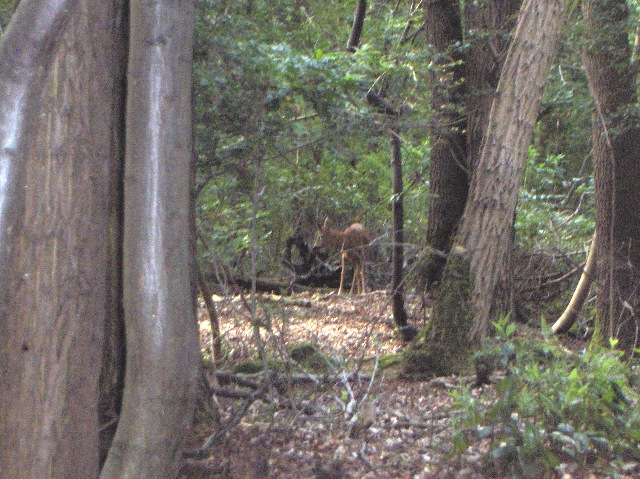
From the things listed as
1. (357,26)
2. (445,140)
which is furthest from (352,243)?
(357,26)

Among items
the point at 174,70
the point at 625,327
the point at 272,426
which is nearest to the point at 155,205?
the point at 174,70

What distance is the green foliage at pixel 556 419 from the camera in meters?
4.09

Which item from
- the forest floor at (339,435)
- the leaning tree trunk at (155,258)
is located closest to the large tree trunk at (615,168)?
the forest floor at (339,435)

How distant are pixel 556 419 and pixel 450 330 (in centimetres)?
262

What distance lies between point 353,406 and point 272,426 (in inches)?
24.1

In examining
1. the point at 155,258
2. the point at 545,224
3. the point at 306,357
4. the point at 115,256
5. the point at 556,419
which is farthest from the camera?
the point at 545,224

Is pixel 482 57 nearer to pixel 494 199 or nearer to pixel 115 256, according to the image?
→ pixel 494 199

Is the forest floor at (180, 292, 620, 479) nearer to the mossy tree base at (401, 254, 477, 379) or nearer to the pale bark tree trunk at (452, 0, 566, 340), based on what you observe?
the mossy tree base at (401, 254, 477, 379)

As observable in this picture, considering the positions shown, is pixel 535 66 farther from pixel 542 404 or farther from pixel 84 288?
pixel 84 288

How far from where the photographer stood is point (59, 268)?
3422mm

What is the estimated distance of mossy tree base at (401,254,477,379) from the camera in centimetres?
673

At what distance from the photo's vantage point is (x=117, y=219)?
4008 mm

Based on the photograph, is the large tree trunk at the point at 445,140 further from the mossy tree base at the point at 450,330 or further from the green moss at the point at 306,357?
the green moss at the point at 306,357

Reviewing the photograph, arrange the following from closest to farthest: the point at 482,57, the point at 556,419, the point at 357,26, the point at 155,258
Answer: the point at 155,258, the point at 556,419, the point at 482,57, the point at 357,26
